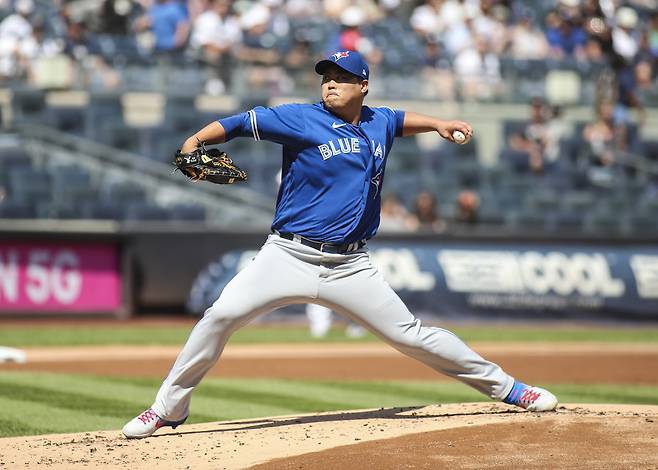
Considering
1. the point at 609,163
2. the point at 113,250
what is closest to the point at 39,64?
the point at 113,250

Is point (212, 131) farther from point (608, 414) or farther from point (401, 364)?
point (401, 364)

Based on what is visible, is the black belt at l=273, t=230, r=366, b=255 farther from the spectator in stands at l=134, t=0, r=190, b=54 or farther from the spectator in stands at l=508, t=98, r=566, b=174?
the spectator in stands at l=508, t=98, r=566, b=174

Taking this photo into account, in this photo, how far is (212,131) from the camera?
18.6 feet

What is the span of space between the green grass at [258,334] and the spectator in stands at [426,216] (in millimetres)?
1400

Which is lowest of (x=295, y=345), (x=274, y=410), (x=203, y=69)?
(x=295, y=345)

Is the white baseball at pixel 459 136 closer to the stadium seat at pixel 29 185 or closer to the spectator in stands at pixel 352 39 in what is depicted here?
the stadium seat at pixel 29 185

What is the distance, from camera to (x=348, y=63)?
232 inches

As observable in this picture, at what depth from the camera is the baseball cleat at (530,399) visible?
6398 mm

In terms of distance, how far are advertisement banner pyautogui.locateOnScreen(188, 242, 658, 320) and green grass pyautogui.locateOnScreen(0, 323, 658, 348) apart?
1.06 ft

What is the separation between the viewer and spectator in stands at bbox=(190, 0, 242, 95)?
1681 cm

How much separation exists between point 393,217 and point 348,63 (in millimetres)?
9562

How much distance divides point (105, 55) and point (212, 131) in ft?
36.3

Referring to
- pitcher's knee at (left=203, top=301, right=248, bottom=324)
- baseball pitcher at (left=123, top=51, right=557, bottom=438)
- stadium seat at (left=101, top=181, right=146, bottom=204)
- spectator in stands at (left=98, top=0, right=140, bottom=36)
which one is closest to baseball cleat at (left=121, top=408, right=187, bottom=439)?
baseball pitcher at (left=123, top=51, right=557, bottom=438)

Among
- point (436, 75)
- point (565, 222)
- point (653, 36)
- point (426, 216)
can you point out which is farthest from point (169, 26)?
point (653, 36)
